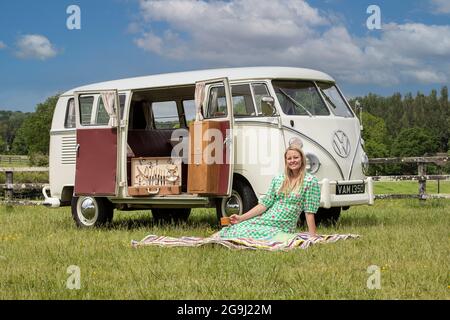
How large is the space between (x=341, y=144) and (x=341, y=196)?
0.83 meters

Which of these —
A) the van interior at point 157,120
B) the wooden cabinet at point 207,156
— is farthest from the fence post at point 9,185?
the wooden cabinet at point 207,156

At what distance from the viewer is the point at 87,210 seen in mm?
12625

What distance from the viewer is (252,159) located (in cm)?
1085

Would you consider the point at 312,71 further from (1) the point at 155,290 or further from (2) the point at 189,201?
(1) the point at 155,290

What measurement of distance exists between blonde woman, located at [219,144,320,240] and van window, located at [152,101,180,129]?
4.80 metres

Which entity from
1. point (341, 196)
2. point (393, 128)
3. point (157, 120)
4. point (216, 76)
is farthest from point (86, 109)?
point (393, 128)

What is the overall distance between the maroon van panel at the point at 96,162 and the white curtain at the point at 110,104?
13 centimetres

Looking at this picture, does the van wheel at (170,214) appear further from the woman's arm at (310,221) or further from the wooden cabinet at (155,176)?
the woman's arm at (310,221)

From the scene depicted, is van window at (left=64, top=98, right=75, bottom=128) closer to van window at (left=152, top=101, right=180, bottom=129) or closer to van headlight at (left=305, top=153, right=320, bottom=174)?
van window at (left=152, top=101, right=180, bottom=129)

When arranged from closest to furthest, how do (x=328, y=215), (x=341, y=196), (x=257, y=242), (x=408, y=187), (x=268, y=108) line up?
(x=257, y=242), (x=268, y=108), (x=341, y=196), (x=328, y=215), (x=408, y=187)

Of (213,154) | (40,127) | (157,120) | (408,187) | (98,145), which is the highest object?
(40,127)

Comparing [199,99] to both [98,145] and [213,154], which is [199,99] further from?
[98,145]

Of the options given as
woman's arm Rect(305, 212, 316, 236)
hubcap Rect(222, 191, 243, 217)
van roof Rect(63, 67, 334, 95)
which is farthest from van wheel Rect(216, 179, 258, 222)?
woman's arm Rect(305, 212, 316, 236)

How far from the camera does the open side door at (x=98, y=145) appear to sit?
12078 millimetres
